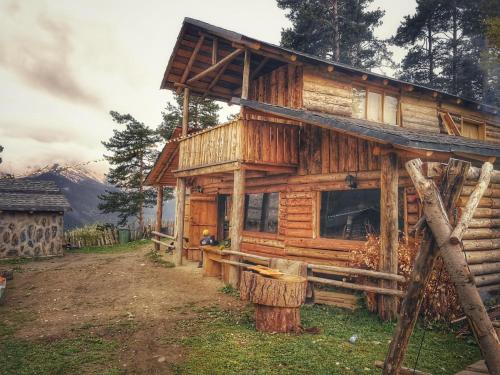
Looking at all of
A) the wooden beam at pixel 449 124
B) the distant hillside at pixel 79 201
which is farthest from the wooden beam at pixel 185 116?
the distant hillside at pixel 79 201

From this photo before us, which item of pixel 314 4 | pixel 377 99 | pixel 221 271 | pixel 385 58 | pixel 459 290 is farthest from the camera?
pixel 385 58

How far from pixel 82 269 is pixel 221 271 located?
20.5 ft

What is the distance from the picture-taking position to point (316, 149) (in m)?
10.9

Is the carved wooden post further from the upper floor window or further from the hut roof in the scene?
the hut roof

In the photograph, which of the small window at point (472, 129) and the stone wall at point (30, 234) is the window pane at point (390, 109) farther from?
the stone wall at point (30, 234)

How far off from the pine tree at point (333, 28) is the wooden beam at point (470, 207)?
24483mm

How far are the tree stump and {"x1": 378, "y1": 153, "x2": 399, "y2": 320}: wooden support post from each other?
229 cm

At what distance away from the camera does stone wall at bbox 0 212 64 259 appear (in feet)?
55.5

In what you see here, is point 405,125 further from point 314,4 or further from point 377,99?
point 314,4

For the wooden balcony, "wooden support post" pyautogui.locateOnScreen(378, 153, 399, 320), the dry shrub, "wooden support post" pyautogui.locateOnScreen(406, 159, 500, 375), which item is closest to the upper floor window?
the wooden balcony

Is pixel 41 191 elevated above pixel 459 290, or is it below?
above

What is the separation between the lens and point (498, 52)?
2175 centimetres

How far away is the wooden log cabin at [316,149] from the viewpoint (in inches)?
324

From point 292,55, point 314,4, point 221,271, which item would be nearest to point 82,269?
point 221,271
